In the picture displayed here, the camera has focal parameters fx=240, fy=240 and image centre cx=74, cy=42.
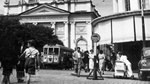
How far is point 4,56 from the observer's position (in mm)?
9891

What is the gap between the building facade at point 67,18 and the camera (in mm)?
63938

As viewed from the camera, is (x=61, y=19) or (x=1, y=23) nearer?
(x=1, y=23)

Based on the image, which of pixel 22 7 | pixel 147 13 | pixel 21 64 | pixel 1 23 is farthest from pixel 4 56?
pixel 22 7

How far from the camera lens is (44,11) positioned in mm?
65062

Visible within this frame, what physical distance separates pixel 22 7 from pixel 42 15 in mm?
9485

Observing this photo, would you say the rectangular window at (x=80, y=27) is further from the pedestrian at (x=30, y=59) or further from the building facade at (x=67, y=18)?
the pedestrian at (x=30, y=59)

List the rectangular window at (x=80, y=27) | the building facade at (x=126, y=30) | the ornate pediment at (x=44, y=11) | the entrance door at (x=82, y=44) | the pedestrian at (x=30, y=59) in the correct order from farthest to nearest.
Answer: the rectangular window at (x=80, y=27)
the entrance door at (x=82, y=44)
the ornate pediment at (x=44, y=11)
the building facade at (x=126, y=30)
the pedestrian at (x=30, y=59)

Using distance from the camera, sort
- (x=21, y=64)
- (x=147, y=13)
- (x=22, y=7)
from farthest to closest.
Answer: (x=22, y=7)
(x=147, y=13)
(x=21, y=64)

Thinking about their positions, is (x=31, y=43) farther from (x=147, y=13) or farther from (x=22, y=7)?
(x=22, y=7)

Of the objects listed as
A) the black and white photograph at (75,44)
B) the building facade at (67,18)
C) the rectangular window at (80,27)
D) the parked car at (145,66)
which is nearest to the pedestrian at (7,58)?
the black and white photograph at (75,44)

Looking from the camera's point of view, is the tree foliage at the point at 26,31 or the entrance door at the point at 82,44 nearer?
the tree foliage at the point at 26,31

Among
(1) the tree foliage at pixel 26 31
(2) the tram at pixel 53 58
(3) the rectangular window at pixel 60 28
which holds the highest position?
(3) the rectangular window at pixel 60 28

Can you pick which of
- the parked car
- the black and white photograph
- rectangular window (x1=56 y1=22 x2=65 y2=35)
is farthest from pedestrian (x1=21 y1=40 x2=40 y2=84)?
rectangular window (x1=56 y1=22 x2=65 y2=35)

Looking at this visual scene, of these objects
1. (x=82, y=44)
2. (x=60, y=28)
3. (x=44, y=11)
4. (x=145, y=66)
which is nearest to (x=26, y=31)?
(x=44, y=11)
